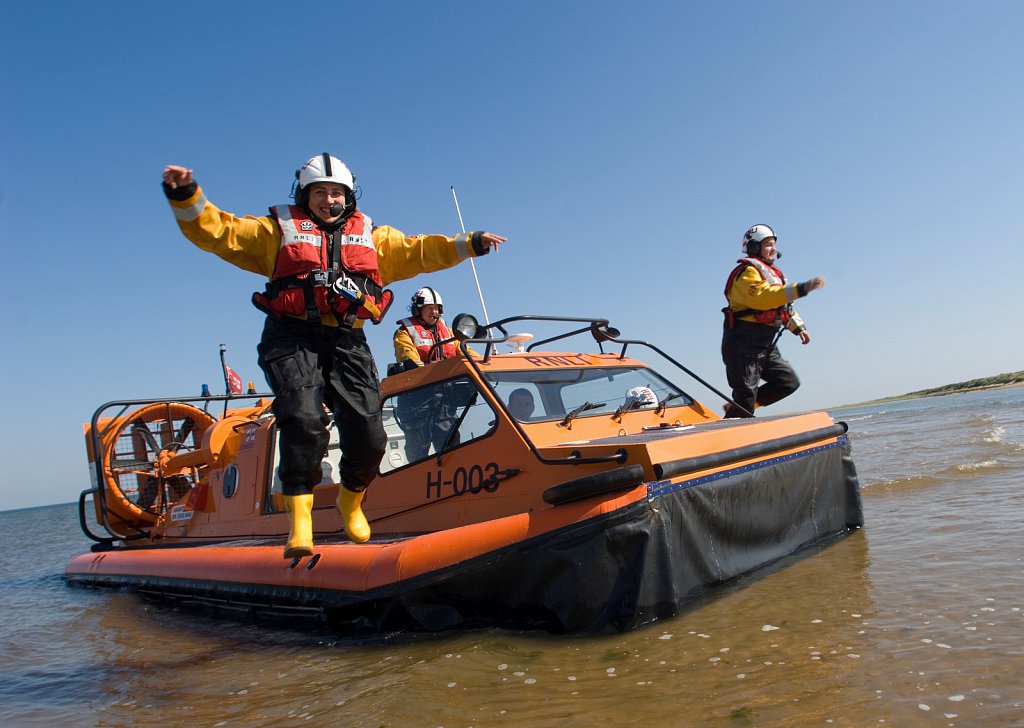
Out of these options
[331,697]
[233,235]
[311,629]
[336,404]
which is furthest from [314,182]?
[311,629]

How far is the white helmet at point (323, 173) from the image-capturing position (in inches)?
135

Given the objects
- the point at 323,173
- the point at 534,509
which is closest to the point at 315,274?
the point at 323,173

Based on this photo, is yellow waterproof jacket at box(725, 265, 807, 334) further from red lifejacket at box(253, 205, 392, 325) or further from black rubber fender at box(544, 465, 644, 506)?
red lifejacket at box(253, 205, 392, 325)

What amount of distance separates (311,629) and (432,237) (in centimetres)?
235

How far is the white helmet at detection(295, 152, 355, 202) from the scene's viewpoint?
3.44 metres

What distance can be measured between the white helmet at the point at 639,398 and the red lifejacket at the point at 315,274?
2.13m

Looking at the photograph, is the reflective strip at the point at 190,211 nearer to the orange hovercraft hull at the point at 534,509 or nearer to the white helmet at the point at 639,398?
the orange hovercraft hull at the point at 534,509

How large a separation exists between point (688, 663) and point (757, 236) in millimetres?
3929

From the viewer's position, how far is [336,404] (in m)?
3.44

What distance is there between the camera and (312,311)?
3.27 metres

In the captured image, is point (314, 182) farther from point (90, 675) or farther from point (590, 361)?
point (90, 675)

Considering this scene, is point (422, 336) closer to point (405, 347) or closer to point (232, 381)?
point (405, 347)

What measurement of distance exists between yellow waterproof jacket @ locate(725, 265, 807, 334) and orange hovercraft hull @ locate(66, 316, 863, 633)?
85cm

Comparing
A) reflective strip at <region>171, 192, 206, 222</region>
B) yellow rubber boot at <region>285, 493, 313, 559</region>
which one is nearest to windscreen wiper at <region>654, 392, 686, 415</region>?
yellow rubber boot at <region>285, 493, 313, 559</region>
